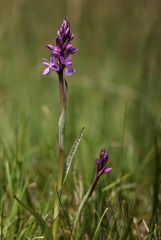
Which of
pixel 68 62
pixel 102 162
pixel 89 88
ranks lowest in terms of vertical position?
pixel 89 88

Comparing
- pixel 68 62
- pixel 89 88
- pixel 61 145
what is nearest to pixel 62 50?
pixel 68 62

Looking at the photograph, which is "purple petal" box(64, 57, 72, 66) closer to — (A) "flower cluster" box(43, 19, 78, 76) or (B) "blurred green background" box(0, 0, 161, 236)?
(A) "flower cluster" box(43, 19, 78, 76)

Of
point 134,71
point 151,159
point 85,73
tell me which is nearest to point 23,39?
point 85,73

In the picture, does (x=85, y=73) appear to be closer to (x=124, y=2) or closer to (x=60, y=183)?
(x=124, y=2)

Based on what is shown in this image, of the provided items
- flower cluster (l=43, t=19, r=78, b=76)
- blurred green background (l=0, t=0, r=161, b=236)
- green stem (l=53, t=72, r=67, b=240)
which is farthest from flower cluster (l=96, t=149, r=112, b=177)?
blurred green background (l=0, t=0, r=161, b=236)

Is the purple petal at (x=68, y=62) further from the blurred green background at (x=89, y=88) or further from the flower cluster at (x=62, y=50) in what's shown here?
the blurred green background at (x=89, y=88)

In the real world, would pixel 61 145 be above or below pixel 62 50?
below

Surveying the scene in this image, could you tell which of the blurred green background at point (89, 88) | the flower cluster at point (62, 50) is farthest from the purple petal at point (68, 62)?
the blurred green background at point (89, 88)

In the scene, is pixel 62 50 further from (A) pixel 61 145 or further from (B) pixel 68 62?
(A) pixel 61 145

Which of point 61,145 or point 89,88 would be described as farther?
point 89,88
